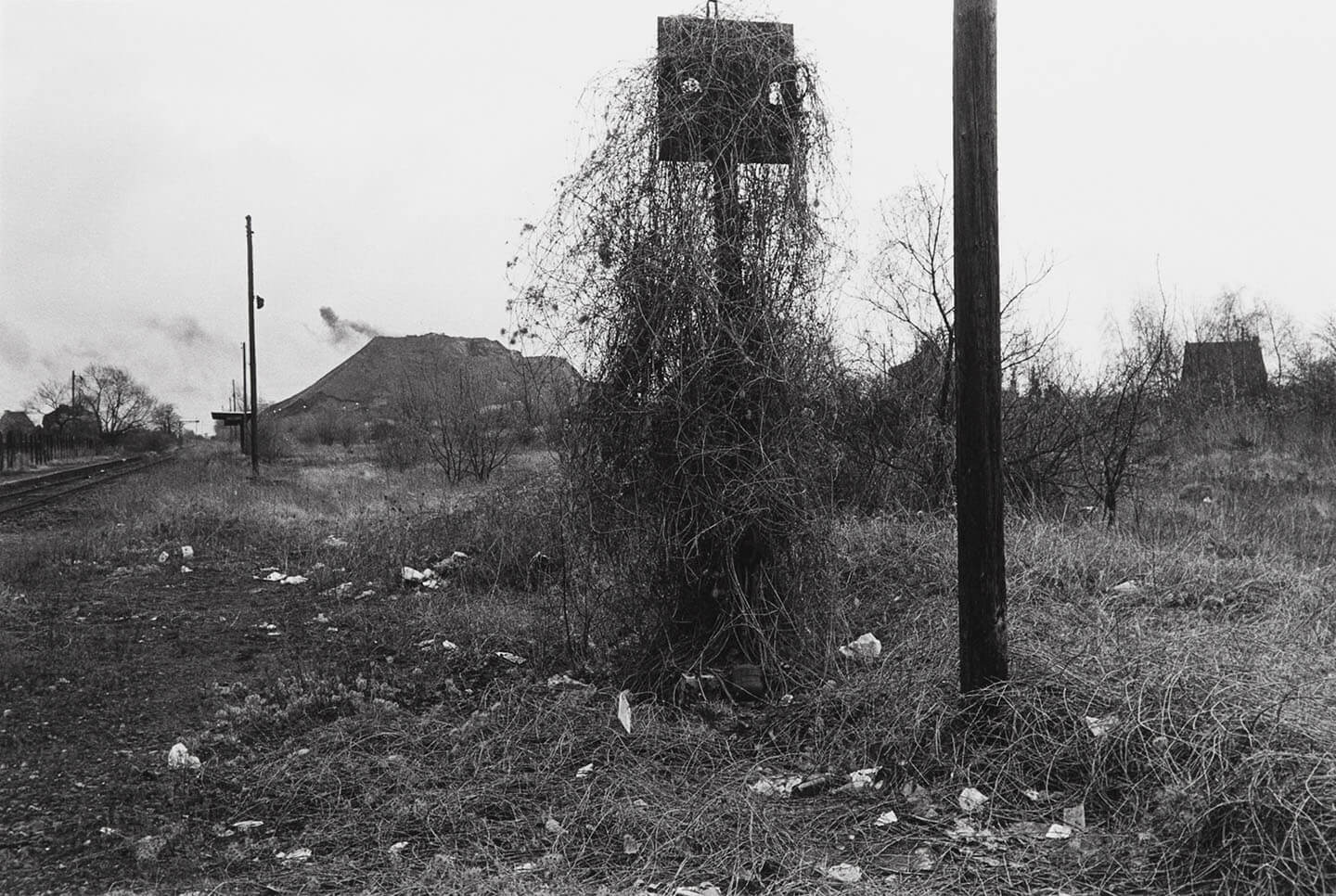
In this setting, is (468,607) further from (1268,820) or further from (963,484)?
(1268,820)

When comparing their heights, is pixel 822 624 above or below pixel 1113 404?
below

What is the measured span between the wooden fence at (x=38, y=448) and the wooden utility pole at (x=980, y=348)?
1627 inches

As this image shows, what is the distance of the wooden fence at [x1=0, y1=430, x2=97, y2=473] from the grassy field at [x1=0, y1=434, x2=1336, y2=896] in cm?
3762

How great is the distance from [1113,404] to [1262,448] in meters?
11.6

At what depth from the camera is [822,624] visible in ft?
16.3

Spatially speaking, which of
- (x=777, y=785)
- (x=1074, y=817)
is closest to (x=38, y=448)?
(x=777, y=785)

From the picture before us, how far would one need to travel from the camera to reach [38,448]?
143 ft

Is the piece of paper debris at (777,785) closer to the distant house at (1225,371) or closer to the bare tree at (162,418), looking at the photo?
the distant house at (1225,371)

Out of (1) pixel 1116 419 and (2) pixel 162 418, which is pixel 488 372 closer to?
(1) pixel 1116 419

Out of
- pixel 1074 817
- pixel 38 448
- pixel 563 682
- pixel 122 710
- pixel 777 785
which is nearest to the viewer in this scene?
pixel 1074 817

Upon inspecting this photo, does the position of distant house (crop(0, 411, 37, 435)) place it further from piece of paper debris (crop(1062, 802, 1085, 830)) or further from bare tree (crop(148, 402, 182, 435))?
piece of paper debris (crop(1062, 802, 1085, 830))

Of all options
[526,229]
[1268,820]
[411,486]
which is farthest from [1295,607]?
[411,486]

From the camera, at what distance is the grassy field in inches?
115

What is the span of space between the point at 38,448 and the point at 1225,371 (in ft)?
169
